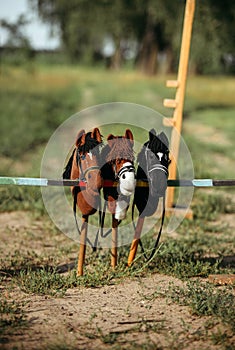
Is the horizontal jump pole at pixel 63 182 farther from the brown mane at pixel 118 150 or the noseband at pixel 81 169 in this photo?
the brown mane at pixel 118 150

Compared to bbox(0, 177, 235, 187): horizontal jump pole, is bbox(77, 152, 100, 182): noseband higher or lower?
higher

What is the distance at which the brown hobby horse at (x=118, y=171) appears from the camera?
186 inches

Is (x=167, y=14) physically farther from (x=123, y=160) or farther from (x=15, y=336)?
(x=15, y=336)

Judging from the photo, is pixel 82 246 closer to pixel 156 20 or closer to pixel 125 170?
pixel 125 170

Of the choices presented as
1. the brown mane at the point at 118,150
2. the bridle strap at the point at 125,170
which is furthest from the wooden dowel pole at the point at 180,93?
the bridle strap at the point at 125,170

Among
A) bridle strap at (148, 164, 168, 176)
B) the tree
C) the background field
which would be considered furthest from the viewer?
the tree

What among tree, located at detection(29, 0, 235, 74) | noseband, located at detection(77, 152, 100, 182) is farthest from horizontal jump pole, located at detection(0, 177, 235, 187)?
tree, located at detection(29, 0, 235, 74)

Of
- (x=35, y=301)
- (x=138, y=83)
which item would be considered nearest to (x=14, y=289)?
(x=35, y=301)

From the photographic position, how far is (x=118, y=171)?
4.77 metres

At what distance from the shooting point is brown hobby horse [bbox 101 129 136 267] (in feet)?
15.5

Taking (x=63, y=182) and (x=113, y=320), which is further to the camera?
(x=63, y=182)

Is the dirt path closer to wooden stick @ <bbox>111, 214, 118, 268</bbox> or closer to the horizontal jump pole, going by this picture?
wooden stick @ <bbox>111, 214, 118, 268</bbox>

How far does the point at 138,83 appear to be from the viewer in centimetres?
3575

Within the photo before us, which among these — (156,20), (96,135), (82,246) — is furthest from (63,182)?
(156,20)
